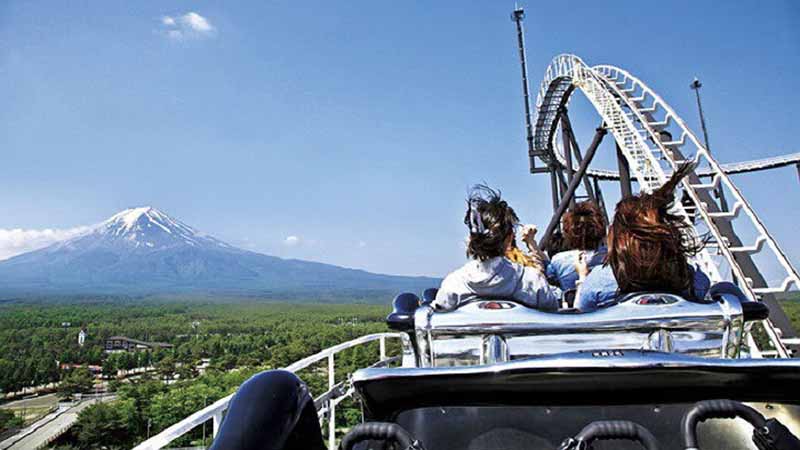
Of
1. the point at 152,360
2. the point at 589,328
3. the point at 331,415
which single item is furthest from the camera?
the point at 152,360

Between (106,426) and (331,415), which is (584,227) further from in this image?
(106,426)

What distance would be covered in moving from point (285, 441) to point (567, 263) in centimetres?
290

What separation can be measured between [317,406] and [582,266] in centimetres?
231

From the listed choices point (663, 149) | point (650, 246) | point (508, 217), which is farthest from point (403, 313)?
point (663, 149)

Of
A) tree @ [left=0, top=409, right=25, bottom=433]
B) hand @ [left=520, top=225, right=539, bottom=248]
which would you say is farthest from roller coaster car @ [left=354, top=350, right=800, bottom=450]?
tree @ [left=0, top=409, right=25, bottom=433]

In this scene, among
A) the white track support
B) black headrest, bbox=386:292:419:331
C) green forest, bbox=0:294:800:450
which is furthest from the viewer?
green forest, bbox=0:294:800:450

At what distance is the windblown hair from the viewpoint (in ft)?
6.56

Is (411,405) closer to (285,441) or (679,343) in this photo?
(285,441)

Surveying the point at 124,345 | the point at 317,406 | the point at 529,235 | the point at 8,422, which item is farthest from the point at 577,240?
the point at 124,345

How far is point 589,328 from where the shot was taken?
191 centimetres

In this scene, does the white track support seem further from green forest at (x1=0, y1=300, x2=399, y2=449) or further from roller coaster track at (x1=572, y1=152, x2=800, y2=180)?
roller coaster track at (x1=572, y1=152, x2=800, y2=180)

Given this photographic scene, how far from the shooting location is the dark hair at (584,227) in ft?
11.6

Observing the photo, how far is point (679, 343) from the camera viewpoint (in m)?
1.91

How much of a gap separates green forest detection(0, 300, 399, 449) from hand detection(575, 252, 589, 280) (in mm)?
1613
